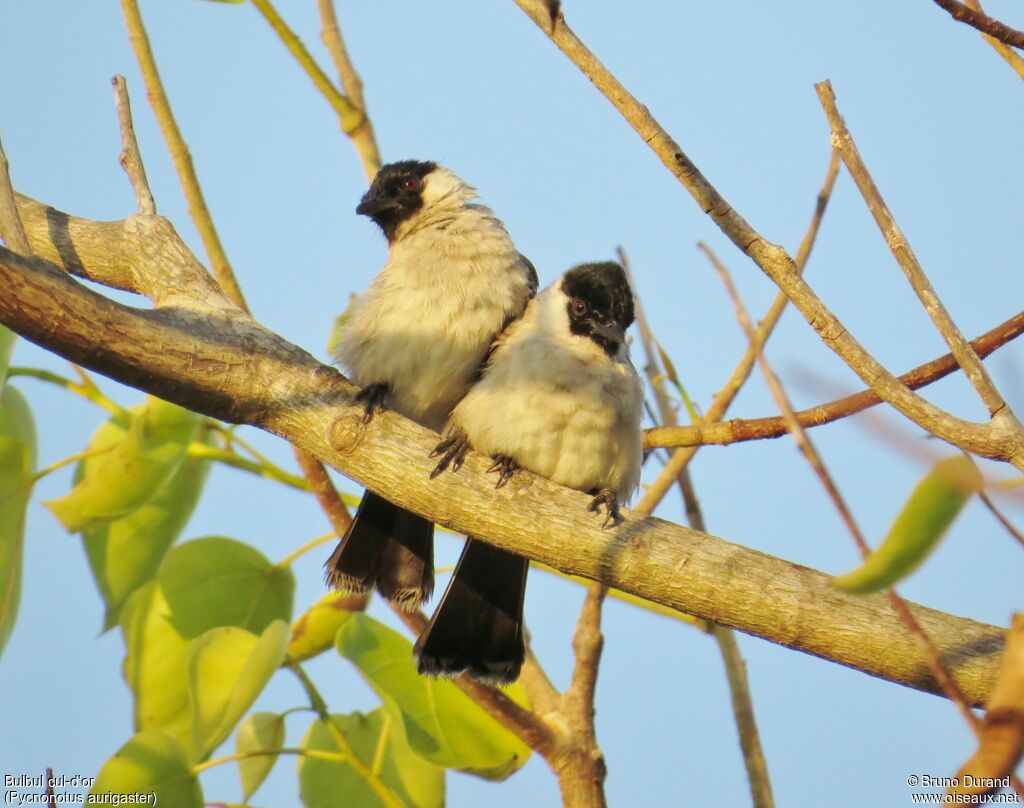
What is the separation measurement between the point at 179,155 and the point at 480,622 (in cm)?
181

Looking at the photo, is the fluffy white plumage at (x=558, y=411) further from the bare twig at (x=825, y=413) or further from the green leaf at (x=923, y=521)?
the green leaf at (x=923, y=521)

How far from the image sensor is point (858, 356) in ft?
7.27

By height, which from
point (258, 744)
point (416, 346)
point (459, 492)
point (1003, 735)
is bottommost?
point (1003, 735)

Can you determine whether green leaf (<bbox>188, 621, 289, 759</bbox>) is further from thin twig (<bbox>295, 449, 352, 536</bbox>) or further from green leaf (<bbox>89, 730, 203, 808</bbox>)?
thin twig (<bbox>295, 449, 352, 536</bbox>)

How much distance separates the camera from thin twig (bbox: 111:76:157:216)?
3518 mm

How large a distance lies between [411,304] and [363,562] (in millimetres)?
880

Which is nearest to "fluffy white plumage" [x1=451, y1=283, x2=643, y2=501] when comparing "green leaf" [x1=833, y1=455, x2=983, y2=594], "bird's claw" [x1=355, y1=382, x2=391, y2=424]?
"bird's claw" [x1=355, y1=382, x2=391, y2=424]

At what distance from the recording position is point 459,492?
291 centimetres

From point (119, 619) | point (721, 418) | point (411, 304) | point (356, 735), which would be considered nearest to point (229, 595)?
point (119, 619)

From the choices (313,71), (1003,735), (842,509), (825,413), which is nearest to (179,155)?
(313,71)

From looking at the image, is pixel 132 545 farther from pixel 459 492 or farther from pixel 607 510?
pixel 607 510

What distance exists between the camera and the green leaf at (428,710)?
3365 mm

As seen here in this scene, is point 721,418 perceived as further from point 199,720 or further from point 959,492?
point 959,492

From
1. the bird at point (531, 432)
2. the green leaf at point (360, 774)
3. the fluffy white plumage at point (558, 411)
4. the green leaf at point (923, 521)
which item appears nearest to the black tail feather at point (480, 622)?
Answer: the bird at point (531, 432)
